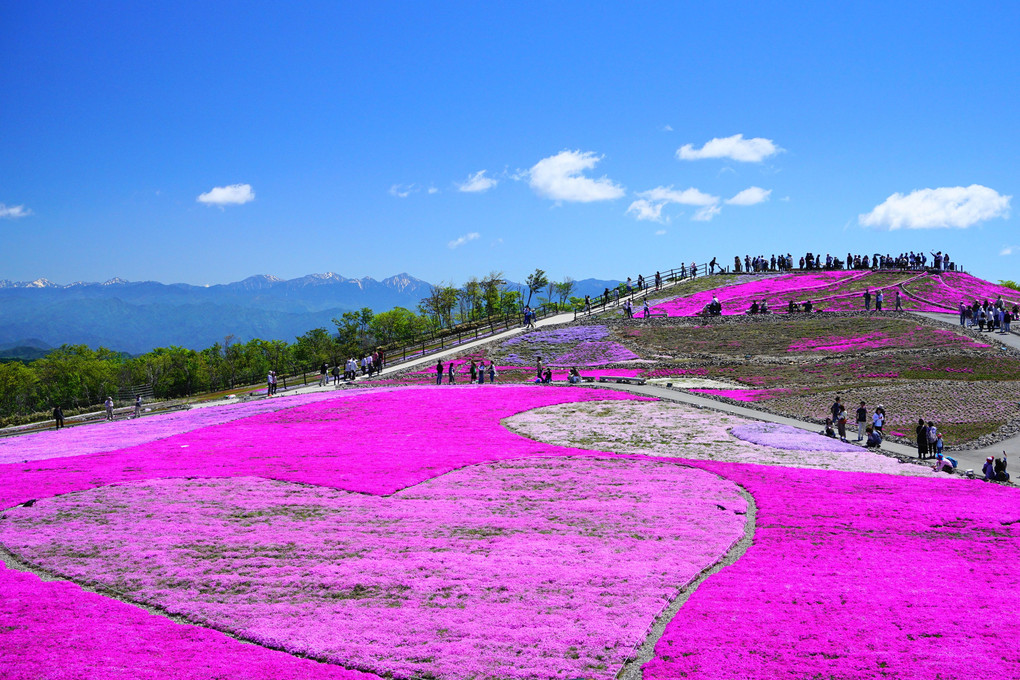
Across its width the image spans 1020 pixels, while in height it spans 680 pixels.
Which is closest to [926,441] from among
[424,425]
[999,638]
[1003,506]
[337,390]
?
[1003,506]

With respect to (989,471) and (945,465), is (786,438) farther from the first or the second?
(989,471)

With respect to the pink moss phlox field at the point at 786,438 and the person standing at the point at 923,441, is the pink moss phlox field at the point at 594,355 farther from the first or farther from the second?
the person standing at the point at 923,441

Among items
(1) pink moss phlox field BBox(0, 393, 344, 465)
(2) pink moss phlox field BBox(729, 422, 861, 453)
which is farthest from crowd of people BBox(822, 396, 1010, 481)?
(1) pink moss phlox field BBox(0, 393, 344, 465)

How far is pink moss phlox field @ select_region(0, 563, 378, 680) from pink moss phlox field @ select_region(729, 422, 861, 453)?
78.9ft

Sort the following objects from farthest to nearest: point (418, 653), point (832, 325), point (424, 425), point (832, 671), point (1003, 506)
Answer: point (832, 325)
point (424, 425)
point (1003, 506)
point (418, 653)
point (832, 671)

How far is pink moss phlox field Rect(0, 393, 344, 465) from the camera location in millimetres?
30036

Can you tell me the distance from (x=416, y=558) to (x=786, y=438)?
70.1 feet

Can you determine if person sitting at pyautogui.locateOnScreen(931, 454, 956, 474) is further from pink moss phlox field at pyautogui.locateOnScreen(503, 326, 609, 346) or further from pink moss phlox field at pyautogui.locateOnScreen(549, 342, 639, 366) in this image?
pink moss phlox field at pyautogui.locateOnScreen(503, 326, 609, 346)

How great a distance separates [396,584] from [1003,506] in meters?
17.3

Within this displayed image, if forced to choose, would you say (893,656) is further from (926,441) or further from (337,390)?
(337,390)

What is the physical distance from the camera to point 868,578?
48.8 ft

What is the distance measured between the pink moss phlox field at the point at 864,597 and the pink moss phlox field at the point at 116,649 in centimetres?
634

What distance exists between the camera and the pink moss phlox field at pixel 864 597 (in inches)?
448

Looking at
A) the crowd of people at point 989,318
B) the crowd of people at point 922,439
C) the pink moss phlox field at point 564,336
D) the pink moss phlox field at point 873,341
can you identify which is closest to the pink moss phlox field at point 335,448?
the crowd of people at point 922,439
